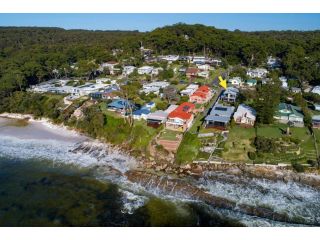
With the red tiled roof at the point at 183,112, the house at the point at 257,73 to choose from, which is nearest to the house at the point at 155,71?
the house at the point at 257,73

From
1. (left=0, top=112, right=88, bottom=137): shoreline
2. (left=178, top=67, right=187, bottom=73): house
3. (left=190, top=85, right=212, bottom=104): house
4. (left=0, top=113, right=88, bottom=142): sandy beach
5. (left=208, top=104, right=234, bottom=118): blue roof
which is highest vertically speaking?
(left=178, top=67, right=187, bottom=73): house

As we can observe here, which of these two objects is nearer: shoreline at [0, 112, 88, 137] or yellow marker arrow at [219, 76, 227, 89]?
shoreline at [0, 112, 88, 137]

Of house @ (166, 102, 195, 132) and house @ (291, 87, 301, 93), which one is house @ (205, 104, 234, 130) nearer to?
house @ (166, 102, 195, 132)

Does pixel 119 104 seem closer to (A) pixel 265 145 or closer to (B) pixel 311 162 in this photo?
(A) pixel 265 145

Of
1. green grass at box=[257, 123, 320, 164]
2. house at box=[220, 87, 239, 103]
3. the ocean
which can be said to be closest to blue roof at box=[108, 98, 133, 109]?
the ocean

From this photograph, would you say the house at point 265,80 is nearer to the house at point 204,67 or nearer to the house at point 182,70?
the house at point 204,67

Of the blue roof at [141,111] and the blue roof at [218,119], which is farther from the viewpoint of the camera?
the blue roof at [141,111]
